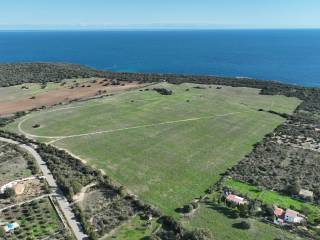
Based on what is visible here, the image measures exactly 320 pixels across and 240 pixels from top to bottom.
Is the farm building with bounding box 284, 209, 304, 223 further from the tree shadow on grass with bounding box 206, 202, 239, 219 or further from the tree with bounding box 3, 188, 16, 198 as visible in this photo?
the tree with bounding box 3, 188, 16, 198

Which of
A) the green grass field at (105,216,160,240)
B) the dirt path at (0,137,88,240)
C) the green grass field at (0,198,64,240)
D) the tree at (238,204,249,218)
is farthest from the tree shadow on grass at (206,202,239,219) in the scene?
the green grass field at (0,198,64,240)

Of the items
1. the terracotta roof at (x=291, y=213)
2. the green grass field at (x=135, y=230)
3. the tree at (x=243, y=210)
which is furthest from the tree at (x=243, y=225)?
the green grass field at (x=135, y=230)

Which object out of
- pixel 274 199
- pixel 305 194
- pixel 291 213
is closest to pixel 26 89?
pixel 274 199

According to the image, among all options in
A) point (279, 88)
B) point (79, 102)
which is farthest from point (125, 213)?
point (279, 88)

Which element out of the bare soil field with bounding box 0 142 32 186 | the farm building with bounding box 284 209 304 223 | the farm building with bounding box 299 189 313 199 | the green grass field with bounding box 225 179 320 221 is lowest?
the bare soil field with bounding box 0 142 32 186

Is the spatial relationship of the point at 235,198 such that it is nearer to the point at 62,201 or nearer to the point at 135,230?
the point at 135,230

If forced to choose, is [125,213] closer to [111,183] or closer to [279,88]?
[111,183]
